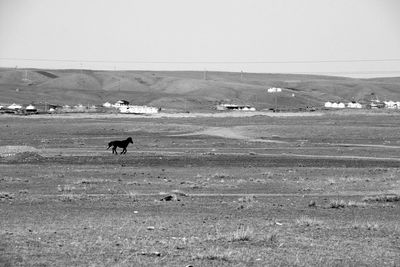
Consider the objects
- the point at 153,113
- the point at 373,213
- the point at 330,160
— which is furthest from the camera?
the point at 153,113

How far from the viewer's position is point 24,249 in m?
14.6

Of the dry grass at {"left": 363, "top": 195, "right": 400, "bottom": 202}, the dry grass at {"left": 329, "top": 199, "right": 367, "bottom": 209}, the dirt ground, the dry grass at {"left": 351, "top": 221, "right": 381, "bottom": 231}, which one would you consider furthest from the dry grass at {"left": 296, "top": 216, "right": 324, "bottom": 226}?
the dry grass at {"left": 363, "top": 195, "right": 400, "bottom": 202}

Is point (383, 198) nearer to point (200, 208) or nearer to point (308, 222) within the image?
point (200, 208)

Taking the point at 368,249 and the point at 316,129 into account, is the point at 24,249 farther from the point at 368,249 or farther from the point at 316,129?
the point at 316,129

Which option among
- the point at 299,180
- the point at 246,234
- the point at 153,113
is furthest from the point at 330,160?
the point at 153,113

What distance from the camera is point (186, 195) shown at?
87.8 feet

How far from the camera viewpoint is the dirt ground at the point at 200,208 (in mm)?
14508

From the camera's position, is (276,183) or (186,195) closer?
(186,195)

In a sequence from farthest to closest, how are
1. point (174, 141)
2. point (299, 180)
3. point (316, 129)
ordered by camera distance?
point (316, 129)
point (174, 141)
point (299, 180)

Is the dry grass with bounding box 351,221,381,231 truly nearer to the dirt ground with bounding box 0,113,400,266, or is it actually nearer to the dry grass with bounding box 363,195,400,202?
the dirt ground with bounding box 0,113,400,266

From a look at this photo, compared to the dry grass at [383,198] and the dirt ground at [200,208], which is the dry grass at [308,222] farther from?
the dry grass at [383,198]

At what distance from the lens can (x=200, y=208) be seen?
2289 centimetres

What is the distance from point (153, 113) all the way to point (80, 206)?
114 meters

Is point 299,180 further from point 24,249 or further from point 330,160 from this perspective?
point 24,249
